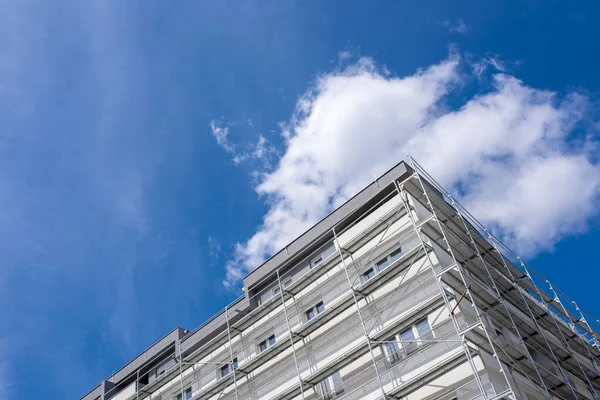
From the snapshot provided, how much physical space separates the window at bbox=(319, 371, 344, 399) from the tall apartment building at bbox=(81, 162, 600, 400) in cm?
3

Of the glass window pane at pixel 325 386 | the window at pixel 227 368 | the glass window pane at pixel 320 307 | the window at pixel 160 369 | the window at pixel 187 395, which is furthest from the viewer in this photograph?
the window at pixel 160 369

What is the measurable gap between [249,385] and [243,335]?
2196 mm

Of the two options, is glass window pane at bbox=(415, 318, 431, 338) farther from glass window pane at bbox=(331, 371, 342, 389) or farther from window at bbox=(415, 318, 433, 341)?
glass window pane at bbox=(331, 371, 342, 389)

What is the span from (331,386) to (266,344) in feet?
13.5

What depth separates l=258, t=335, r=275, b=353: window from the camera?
21875mm

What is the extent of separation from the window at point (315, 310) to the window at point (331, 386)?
2534 mm

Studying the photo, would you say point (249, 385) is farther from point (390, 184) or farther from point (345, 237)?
point (390, 184)

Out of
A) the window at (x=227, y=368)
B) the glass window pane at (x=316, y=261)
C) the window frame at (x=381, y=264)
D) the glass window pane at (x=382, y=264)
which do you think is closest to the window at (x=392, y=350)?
the window frame at (x=381, y=264)

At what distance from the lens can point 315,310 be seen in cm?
2088

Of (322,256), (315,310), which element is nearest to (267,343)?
(315,310)

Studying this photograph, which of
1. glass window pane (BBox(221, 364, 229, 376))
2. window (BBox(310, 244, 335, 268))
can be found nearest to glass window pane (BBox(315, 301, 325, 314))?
window (BBox(310, 244, 335, 268))

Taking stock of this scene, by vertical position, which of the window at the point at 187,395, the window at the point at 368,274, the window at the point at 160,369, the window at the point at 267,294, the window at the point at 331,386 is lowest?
the window at the point at 331,386

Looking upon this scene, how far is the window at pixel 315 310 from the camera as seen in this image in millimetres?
20747

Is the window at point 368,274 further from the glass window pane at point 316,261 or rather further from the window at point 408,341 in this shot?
the window at point 408,341
